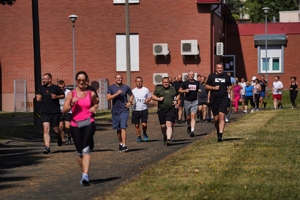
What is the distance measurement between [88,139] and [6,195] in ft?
5.43

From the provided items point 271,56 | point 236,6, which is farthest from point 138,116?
point 236,6

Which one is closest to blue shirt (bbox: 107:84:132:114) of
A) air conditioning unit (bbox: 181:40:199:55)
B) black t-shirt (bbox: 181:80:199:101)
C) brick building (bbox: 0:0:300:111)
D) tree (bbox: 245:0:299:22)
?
black t-shirt (bbox: 181:80:199:101)

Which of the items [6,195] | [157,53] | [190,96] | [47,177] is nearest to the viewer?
[6,195]

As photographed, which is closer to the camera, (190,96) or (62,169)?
(62,169)

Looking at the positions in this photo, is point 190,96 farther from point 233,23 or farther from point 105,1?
point 233,23

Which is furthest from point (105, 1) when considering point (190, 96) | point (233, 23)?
point (190, 96)

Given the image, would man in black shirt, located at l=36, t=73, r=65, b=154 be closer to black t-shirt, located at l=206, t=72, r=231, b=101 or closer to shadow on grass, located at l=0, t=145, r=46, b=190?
shadow on grass, located at l=0, t=145, r=46, b=190

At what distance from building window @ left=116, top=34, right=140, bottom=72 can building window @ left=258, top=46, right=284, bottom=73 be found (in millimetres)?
14758

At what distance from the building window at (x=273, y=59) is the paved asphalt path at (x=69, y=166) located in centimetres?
3708

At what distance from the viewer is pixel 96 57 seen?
169ft

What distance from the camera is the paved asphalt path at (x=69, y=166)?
44.5ft

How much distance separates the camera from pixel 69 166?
687 inches

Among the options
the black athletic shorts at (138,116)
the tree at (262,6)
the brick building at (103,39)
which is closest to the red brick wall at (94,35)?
the brick building at (103,39)

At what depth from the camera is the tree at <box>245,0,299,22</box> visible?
9362cm
